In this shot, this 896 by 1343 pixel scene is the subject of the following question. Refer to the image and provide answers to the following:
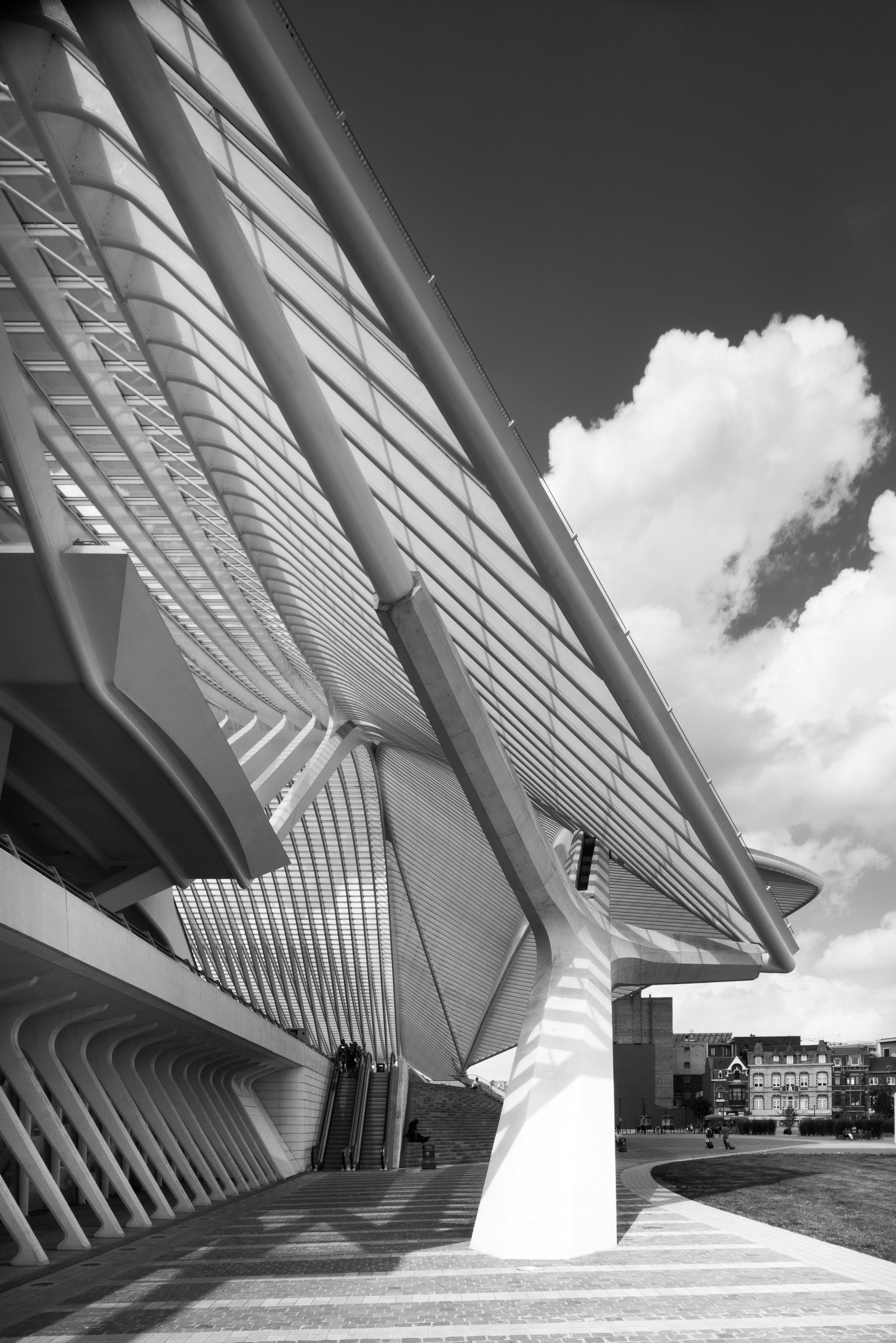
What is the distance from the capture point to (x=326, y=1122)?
37.6m

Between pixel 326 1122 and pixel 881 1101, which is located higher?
pixel 326 1122

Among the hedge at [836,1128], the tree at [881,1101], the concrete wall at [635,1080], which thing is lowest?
the tree at [881,1101]

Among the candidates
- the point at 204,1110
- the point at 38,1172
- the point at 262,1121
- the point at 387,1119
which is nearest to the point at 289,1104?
the point at 262,1121

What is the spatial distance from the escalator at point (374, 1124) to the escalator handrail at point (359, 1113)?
107mm

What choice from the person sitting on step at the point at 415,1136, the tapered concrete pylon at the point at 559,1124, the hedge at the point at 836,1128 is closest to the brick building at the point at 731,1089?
the hedge at the point at 836,1128

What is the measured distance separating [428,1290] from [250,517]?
1372 centimetres

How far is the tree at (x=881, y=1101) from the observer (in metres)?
99.7

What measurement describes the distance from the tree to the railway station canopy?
3155 inches

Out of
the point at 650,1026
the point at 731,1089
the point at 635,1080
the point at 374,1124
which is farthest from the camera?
the point at 731,1089

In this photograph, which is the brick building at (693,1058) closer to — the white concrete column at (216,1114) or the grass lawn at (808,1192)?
the grass lawn at (808,1192)

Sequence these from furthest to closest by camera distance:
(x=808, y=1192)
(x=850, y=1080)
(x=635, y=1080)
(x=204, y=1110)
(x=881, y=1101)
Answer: (x=850, y=1080)
(x=881, y=1101)
(x=635, y=1080)
(x=204, y=1110)
(x=808, y=1192)

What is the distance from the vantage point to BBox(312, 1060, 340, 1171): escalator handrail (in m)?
35.0

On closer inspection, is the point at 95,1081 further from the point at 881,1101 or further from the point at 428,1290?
the point at 881,1101

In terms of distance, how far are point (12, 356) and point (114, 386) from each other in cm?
374
